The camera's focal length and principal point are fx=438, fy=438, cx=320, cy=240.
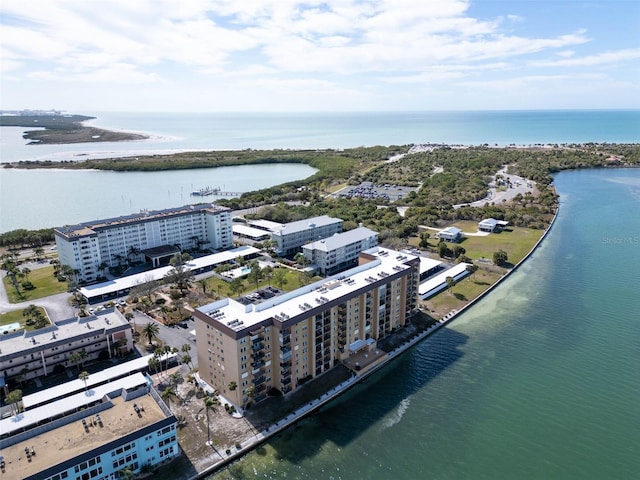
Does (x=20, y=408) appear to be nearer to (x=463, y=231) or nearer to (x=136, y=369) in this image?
(x=136, y=369)

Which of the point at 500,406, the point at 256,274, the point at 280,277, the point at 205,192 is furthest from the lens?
the point at 205,192

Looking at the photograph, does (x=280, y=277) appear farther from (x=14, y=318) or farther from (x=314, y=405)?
(x=14, y=318)

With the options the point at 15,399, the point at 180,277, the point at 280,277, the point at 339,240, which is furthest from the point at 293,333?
the point at 339,240

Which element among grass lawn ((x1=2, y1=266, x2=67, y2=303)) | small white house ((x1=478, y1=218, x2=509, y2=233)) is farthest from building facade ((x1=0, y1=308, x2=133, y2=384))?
small white house ((x1=478, y1=218, x2=509, y2=233))

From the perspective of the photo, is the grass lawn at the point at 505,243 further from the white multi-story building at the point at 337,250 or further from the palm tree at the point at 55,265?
the palm tree at the point at 55,265

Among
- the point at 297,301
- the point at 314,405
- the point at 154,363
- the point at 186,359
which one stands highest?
the point at 297,301

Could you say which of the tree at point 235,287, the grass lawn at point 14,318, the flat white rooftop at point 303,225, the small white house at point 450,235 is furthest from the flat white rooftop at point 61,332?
the small white house at point 450,235

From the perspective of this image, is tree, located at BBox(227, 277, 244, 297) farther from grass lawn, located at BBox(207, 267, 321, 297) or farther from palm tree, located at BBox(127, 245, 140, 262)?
palm tree, located at BBox(127, 245, 140, 262)
